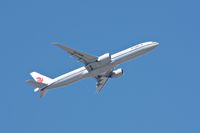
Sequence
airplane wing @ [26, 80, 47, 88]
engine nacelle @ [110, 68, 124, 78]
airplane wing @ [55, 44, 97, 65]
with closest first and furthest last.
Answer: airplane wing @ [55, 44, 97, 65] → airplane wing @ [26, 80, 47, 88] → engine nacelle @ [110, 68, 124, 78]

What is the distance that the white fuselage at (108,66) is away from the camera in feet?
389

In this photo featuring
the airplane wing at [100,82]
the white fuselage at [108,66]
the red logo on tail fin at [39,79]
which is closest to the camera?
the white fuselage at [108,66]

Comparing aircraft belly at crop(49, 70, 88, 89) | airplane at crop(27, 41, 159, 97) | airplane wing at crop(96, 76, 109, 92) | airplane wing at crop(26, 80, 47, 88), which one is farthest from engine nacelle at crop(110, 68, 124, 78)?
airplane wing at crop(26, 80, 47, 88)

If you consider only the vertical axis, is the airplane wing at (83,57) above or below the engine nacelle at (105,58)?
above

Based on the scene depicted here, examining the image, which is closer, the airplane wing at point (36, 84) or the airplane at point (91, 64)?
the airplane at point (91, 64)

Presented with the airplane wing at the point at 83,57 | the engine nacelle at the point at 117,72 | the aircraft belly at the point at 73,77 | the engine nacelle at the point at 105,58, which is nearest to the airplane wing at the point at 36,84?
the aircraft belly at the point at 73,77

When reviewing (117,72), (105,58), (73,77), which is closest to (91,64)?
(105,58)

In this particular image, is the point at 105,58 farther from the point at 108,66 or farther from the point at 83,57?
the point at 83,57

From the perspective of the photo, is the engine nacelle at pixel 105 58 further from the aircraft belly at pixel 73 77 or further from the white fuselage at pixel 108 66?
the aircraft belly at pixel 73 77

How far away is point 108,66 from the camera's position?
119m

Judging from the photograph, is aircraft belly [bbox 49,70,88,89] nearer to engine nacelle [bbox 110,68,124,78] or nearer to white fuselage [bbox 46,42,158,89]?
white fuselage [bbox 46,42,158,89]

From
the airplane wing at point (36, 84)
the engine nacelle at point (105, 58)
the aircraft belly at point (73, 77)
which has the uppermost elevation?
the engine nacelle at point (105, 58)

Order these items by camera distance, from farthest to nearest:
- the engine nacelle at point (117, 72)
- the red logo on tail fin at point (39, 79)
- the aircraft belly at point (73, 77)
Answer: the engine nacelle at point (117, 72) < the red logo on tail fin at point (39, 79) < the aircraft belly at point (73, 77)

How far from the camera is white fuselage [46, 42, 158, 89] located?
389 feet
